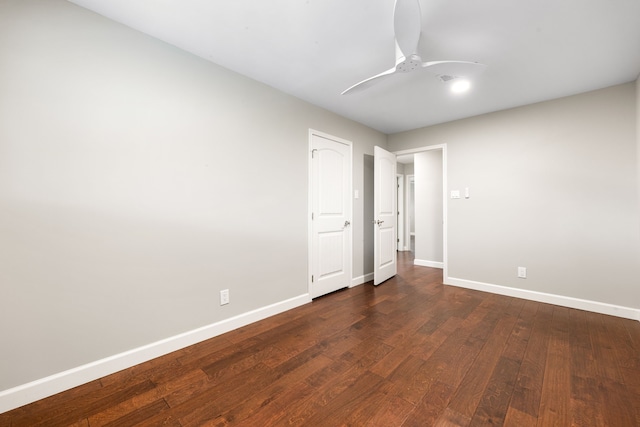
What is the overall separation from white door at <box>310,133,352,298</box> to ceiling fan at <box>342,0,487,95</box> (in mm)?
1284

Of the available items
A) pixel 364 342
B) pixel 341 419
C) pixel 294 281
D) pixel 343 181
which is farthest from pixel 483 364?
pixel 343 181

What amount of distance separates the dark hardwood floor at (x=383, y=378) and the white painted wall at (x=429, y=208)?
2441mm

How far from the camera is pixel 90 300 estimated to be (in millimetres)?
1675

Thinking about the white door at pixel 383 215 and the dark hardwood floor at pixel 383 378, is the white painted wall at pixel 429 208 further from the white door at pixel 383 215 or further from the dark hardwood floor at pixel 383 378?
the dark hardwood floor at pixel 383 378

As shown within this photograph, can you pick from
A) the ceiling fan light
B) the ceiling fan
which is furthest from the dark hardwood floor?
the ceiling fan light

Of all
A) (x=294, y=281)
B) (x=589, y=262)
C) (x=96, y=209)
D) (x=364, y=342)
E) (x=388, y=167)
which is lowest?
(x=364, y=342)

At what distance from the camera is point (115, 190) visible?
176 centimetres

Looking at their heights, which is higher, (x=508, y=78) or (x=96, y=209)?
(x=508, y=78)

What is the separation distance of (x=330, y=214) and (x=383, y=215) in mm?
1006

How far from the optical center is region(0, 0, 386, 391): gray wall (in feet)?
4.82

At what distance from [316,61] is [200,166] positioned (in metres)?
1.37

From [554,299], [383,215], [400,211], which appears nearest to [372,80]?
[383,215]

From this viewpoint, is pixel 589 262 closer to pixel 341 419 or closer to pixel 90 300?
pixel 341 419

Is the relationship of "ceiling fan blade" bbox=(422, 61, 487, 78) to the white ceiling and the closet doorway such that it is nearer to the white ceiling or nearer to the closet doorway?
the white ceiling
